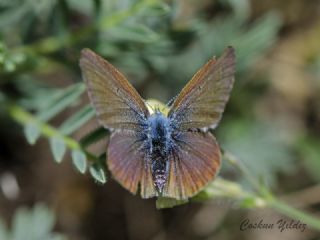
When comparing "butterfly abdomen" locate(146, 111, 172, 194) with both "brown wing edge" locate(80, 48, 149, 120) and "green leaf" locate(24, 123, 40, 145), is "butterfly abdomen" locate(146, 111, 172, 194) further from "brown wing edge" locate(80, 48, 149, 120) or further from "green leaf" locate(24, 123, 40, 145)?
"green leaf" locate(24, 123, 40, 145)

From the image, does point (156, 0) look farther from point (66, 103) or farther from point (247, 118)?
point (247, 118)

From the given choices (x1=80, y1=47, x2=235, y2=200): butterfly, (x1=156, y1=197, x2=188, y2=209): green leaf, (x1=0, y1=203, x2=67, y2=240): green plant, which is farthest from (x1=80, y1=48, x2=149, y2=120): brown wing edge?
(x1=0, y1=203, x2=67, y2=240): green plant

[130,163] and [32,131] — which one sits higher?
[130,163]

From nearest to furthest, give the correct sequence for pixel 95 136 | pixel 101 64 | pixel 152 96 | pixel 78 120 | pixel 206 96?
pixel 101 64
pixel 206 96
pixel 95 136
pixel 78 120
pixel 152 96

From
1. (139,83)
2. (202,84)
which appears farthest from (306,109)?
(202,84)

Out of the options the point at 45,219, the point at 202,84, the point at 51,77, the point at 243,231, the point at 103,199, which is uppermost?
the point at 202,84

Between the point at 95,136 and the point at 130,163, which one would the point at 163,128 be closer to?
the point at 130,163

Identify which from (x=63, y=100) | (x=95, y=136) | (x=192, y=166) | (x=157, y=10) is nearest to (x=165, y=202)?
(x=192, y=166)
